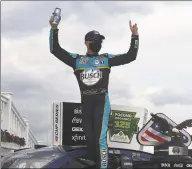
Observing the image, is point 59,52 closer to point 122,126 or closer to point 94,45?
point 94,45

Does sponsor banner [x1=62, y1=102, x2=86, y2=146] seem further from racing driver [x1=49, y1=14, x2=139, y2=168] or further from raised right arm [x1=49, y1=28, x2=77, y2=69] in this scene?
raised right arm [x1=49, y1=28, x2=77, y2=69]

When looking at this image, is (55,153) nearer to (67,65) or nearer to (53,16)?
(67,65)

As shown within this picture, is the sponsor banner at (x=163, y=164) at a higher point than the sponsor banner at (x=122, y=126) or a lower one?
lower

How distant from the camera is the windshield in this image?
15.8ft

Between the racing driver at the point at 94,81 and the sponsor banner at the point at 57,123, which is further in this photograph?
the sponsor banner at the point at 57,123

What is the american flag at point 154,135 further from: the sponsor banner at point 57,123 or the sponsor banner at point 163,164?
the sponsor banner at point 57,123

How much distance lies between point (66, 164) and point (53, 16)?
1.76 metres

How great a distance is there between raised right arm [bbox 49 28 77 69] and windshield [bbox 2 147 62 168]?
1.14 m

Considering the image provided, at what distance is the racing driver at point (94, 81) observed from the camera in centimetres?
509

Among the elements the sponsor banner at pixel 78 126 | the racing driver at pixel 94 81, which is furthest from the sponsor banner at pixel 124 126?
the racing driver at pixel 94 81

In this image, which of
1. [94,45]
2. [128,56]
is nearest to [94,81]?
[94,45]

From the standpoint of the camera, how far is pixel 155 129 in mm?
5680

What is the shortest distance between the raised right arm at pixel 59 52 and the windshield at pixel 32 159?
3.73ft

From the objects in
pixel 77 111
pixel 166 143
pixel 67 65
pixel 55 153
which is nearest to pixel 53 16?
pixel 67 65
